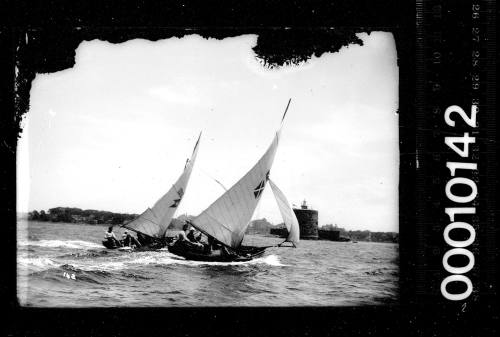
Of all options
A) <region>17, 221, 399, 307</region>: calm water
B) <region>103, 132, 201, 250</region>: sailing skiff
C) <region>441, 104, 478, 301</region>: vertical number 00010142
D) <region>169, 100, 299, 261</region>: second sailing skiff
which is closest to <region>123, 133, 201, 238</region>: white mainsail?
<region>103, 132, 201, 250</region>: sailing skiff

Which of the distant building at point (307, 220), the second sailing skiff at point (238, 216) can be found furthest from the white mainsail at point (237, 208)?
the distant building at point (307, 220)

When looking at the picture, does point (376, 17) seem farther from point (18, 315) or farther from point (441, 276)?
point (18, 315)

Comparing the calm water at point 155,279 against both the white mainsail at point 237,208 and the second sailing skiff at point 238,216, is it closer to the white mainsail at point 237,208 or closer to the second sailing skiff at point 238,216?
the second sailing skiff at point 238,216

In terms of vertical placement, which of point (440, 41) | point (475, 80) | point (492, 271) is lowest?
point (492, 271)

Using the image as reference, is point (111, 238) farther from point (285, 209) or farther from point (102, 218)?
point (285, 209)

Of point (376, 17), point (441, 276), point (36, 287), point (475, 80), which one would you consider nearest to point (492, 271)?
point (441, 276)

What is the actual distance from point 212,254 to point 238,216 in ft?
2.32

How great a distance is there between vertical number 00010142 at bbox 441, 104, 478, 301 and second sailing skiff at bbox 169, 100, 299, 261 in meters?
1.58

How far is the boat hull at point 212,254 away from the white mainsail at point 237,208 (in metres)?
0.23

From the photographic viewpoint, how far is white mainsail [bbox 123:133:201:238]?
4535 mm

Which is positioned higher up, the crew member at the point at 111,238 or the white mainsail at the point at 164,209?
the white mainsail at the point at 164,209

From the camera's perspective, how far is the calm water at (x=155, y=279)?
416cm

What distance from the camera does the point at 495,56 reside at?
13.3ft

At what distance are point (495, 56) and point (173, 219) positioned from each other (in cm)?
415
